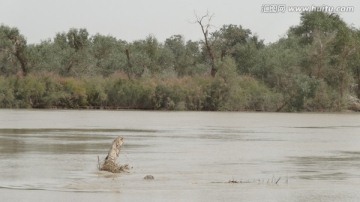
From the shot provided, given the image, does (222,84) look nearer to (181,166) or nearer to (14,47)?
(14,47)

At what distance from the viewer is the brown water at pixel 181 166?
49.2 feet

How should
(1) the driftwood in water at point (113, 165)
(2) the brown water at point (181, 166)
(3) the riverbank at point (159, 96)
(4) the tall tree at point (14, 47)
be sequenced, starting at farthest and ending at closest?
(4) the tall tree at point (14, 47) → (3) the riverbank at point (159, 96) → (1) the driftwood in water at point (113, 165) → (2) the brown water at point (181, 166)

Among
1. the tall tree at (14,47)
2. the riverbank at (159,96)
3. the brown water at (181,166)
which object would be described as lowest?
the brown water at (181,166)

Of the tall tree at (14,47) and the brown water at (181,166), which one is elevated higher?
the tall tree at (14,47)

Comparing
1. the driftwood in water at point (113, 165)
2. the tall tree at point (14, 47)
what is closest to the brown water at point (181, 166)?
the driftwood in water at point (113, 165)

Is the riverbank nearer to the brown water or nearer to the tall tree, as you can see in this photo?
the tall tree

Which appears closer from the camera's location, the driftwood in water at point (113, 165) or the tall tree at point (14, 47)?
the driftwood in water at point (113, 165)

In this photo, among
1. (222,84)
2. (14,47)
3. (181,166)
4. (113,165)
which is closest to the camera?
(113,165)

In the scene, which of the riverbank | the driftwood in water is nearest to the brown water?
the driftwood in water

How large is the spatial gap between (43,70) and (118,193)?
6103 cm

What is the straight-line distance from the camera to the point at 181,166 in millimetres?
20141

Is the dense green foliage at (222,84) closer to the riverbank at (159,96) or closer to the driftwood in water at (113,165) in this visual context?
the riverbank at (159,96)

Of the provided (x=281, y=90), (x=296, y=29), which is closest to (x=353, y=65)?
(x=281, y=90)

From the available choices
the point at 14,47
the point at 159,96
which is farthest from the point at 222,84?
the point at 14,47
